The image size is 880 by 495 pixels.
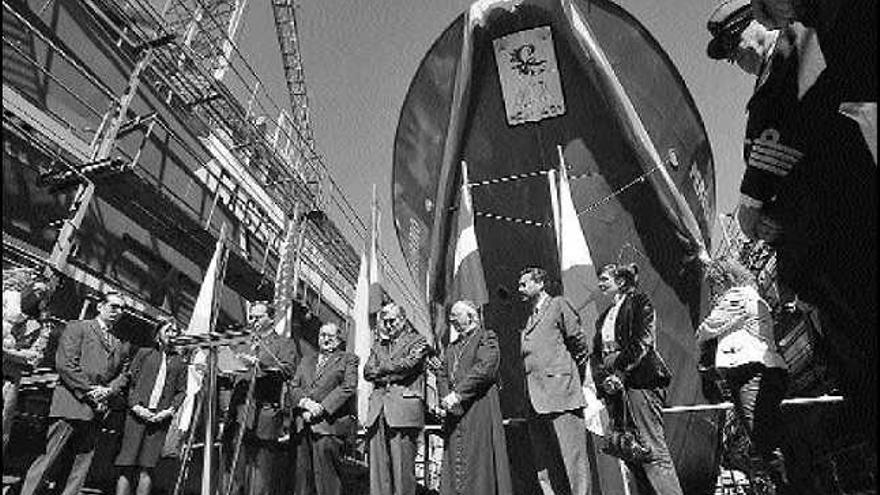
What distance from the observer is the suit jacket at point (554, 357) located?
3.80m

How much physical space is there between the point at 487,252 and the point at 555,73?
2002mm

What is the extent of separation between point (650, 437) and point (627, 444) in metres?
0.13

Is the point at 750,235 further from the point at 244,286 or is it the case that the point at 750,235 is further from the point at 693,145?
the point at 244,286

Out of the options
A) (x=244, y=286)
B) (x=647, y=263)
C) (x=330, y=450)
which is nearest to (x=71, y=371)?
(x=330, y=450)

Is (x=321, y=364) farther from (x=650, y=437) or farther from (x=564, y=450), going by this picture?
(x=650, y=437)

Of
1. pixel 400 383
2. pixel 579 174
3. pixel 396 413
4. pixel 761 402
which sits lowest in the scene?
pixel 761 402

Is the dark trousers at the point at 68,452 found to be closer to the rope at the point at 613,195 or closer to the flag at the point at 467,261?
the flag at the point at 467,261

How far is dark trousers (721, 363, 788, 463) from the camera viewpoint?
3.22 metres

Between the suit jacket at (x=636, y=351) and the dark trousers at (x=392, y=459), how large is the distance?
1.46 metres

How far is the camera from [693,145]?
6785 millimetres

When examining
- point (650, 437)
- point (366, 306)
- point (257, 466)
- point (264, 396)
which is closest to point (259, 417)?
point (264, 396)

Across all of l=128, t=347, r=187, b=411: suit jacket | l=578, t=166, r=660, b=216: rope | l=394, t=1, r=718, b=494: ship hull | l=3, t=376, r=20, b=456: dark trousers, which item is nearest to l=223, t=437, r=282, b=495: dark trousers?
l=128, t=347, r=187, b=411: suit jacket

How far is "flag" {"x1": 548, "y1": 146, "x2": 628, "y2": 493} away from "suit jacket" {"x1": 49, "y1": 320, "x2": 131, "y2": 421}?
3584 millimetres

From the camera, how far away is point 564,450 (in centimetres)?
367
